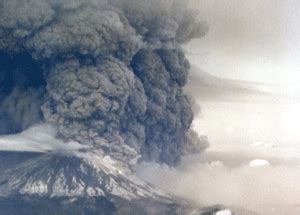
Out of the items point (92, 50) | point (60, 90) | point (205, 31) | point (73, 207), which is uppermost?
point (205, 31)

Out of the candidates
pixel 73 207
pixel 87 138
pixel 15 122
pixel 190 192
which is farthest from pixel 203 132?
pixel 15 122

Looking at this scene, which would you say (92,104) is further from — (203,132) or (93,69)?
(203,132)

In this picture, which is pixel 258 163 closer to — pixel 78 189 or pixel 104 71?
pixel 104 71

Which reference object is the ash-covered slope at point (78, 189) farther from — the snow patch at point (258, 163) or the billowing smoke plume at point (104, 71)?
the snow patch at point (258, 163)

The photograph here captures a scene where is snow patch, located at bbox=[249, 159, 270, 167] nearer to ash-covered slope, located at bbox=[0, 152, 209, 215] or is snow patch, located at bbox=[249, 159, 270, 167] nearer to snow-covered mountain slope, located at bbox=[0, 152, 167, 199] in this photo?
ash-covered slope, located at bbox=[0, 152, 209, 215]

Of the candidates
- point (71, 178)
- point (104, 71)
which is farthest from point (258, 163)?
point (71, 178)

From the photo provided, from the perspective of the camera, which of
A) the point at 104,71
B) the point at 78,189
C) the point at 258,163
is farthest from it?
the point at 78,189

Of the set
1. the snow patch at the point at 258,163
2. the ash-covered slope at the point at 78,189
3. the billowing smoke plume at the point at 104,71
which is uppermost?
the billowing smoke plume at the point at 104,71

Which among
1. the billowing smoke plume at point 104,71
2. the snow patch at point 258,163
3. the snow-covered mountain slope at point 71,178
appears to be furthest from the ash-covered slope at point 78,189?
the snow patch at point 258,163
